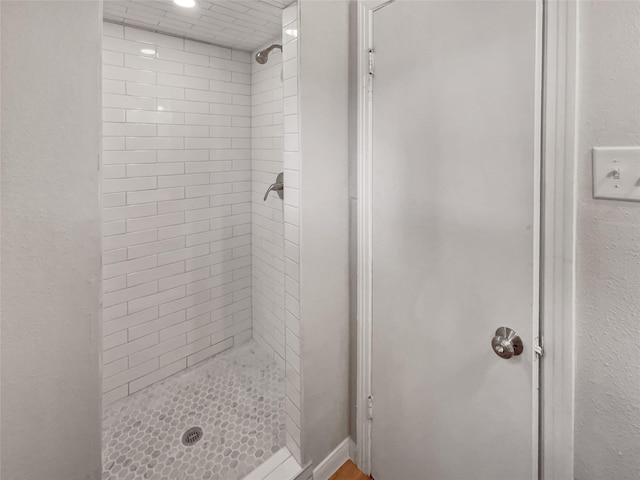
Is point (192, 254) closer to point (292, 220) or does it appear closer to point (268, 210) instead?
point (268, 210)

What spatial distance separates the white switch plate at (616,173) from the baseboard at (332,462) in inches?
56.1

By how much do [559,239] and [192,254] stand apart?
2.01m

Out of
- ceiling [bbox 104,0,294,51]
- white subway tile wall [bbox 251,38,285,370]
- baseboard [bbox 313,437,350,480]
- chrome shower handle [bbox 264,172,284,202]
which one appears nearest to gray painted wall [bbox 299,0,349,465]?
baseboard [bbox 313,437,350,480]

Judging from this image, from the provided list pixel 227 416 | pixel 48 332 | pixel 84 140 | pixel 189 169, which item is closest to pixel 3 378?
pixel 48 332

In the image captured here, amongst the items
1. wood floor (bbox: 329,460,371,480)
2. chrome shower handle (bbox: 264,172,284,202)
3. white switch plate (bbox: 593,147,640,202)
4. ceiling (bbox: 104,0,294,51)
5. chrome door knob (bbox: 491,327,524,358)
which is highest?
ceiling (bbox: 104,0,294,51)

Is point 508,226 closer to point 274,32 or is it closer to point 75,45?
point 75,45

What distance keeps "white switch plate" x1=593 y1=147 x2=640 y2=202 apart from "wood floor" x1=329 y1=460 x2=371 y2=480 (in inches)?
56.9

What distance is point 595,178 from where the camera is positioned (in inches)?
31.7

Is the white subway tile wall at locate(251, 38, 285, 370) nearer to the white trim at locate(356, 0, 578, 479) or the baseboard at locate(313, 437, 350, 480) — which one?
the baseboard at locate(313, 437, 350, 480)

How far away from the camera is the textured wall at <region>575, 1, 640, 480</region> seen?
2.51 ft

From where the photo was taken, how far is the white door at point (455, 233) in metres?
0.92

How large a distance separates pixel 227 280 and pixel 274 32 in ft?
5.30

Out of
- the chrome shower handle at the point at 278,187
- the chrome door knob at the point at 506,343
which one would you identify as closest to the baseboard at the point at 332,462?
the chrome door knob at the point at 506,343

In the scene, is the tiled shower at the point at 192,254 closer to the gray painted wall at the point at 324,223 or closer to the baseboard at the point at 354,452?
the gray painted wall at the point at 324,223
